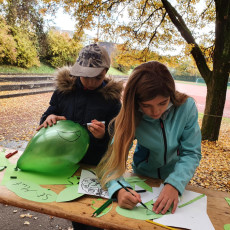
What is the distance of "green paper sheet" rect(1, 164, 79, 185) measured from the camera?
1122 mm

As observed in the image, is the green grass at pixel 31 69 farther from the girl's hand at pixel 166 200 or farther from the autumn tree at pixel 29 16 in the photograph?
the girl's hand at pixel 166 200

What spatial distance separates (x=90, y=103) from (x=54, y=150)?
0.48 metres

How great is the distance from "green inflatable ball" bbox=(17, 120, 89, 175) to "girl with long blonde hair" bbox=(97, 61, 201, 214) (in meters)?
0.19

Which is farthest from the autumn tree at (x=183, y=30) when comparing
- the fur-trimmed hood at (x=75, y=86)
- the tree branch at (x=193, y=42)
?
the fur-trimmed hood at (x=75, y=86)

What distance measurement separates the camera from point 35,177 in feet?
3.78

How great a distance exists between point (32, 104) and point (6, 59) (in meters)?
1.38

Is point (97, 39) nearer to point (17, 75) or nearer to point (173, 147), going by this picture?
point (17, 75)

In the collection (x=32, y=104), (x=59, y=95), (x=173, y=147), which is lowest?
(x=32, y=104)

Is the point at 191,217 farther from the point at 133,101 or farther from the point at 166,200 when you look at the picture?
the point at 133,101

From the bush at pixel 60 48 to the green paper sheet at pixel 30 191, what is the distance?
491cm

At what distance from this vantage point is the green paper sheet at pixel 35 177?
112 centimetres

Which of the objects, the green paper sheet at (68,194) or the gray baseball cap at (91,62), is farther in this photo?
the gray baseball cap at (91,62)

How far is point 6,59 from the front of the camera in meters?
5.21

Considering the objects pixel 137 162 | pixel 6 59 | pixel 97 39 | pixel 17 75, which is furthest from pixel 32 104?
pixel 137 162
